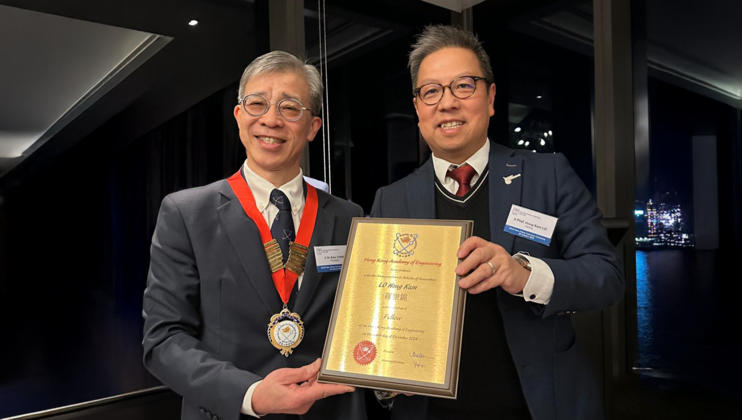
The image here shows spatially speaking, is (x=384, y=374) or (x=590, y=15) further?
(x=590, y=15)

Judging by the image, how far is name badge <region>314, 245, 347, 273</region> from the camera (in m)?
1.36

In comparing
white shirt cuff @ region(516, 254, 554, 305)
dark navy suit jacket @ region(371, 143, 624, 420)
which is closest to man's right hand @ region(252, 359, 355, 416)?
dark navy suit jacket @ region(371, 143, 624, 420)

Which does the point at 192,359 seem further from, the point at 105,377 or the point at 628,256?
the point at 628,256

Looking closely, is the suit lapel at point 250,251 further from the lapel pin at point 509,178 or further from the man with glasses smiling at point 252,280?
the lapel pin at point 509,178

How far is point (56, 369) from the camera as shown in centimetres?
276

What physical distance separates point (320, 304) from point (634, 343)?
2.72 m

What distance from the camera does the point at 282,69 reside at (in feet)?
4.61

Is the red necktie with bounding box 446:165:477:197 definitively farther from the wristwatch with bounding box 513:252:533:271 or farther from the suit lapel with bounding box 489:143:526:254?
the wristwatch with bounding box 513:252:533:271

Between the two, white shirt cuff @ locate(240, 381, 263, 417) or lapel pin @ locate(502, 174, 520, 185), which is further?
lapel pin @ locate(502, 174, 520, 185)

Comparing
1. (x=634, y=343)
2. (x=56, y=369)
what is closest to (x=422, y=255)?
(x=56, y=369)

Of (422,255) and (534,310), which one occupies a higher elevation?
(422,255)

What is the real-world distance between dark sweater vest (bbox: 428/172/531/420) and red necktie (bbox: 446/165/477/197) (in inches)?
4.4

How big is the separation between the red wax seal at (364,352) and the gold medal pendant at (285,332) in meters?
0.17

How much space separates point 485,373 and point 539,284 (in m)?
0.29
